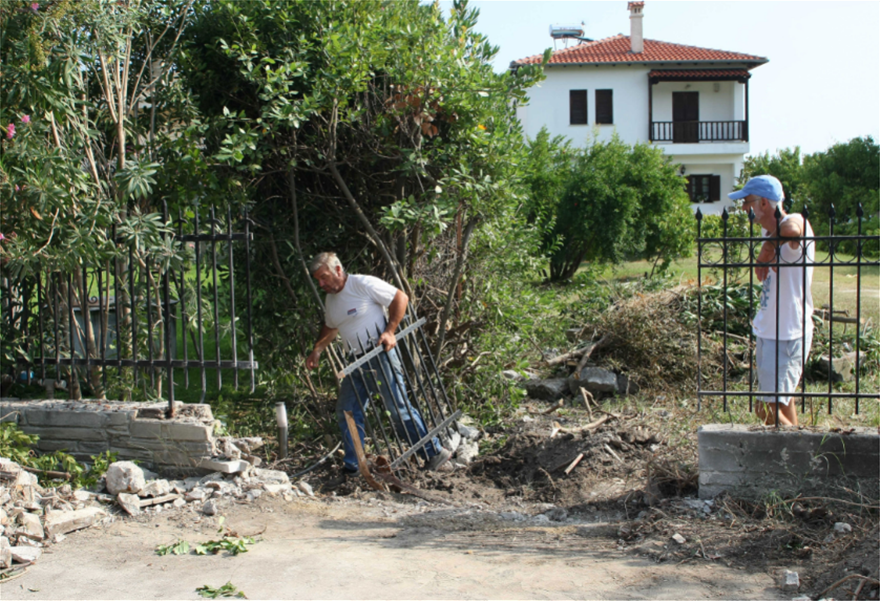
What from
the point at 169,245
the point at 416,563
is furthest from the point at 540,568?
the point at 169,245

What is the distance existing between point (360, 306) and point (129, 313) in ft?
5.99

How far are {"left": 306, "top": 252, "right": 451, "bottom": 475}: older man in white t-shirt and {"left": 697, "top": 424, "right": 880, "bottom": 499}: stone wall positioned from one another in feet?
7.27

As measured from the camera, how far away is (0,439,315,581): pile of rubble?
4.17 m

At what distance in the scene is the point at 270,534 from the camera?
14.7ft

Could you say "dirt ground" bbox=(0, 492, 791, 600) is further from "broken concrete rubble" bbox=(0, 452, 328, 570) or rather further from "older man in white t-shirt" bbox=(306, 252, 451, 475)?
"older man in white t-shirt" bbox=(306, 252, 451, 475)

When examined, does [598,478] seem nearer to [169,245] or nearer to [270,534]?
[270,534]

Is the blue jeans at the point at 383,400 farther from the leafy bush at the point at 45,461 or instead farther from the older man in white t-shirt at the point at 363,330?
the leafy bush at the point at 45,461

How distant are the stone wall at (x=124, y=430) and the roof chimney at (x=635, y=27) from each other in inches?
1218

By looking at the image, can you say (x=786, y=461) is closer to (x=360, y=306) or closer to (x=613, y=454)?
(x=613, y=454)

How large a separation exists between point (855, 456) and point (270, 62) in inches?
181

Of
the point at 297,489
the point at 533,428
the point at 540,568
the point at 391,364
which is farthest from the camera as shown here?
the point at 533,428

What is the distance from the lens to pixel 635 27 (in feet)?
106

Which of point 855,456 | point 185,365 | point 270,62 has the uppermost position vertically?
point 270,62

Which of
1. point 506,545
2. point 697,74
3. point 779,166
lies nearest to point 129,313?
point 506,545
